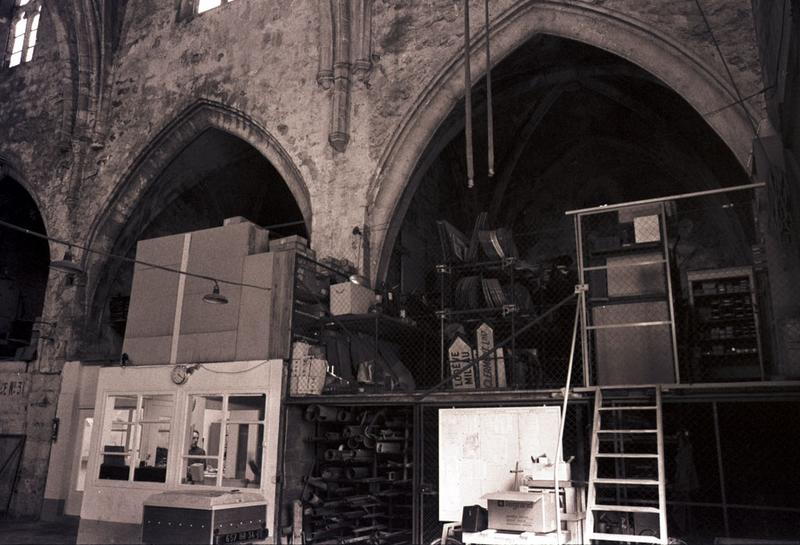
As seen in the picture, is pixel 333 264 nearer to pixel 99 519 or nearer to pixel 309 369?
pixel 309 369

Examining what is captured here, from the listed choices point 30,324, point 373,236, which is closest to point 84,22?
point 30,324

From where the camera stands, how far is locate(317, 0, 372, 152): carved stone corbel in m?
12.5

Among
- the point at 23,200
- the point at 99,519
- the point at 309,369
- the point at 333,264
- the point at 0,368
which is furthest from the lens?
the point at 23,200

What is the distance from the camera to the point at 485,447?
873 centimetres

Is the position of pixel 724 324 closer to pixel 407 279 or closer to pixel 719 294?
pixel 719 294

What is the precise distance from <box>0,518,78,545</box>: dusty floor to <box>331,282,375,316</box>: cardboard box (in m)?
5.38

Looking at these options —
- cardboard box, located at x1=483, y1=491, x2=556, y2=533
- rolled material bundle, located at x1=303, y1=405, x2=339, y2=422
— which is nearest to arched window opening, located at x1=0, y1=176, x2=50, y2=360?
rolled material bundle, located at x1=303, y1=405, x2=339, y2=422

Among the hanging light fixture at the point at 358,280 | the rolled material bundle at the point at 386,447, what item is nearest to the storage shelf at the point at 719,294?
the hanging light fixture at the point at 358,280

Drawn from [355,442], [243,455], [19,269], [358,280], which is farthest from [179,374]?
[19,269]

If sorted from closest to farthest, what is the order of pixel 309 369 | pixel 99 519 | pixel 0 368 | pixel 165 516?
pixel 165 516 → pixel 309 369 → pixel 99 519 → pixel 0 368

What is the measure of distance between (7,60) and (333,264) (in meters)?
12.7

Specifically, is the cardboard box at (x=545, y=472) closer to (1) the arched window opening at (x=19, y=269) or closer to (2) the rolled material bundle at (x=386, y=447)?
(2) the rolled material bundle at (x=386, y=447)

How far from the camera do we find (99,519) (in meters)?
10.6

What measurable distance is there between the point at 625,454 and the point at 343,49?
888cm
